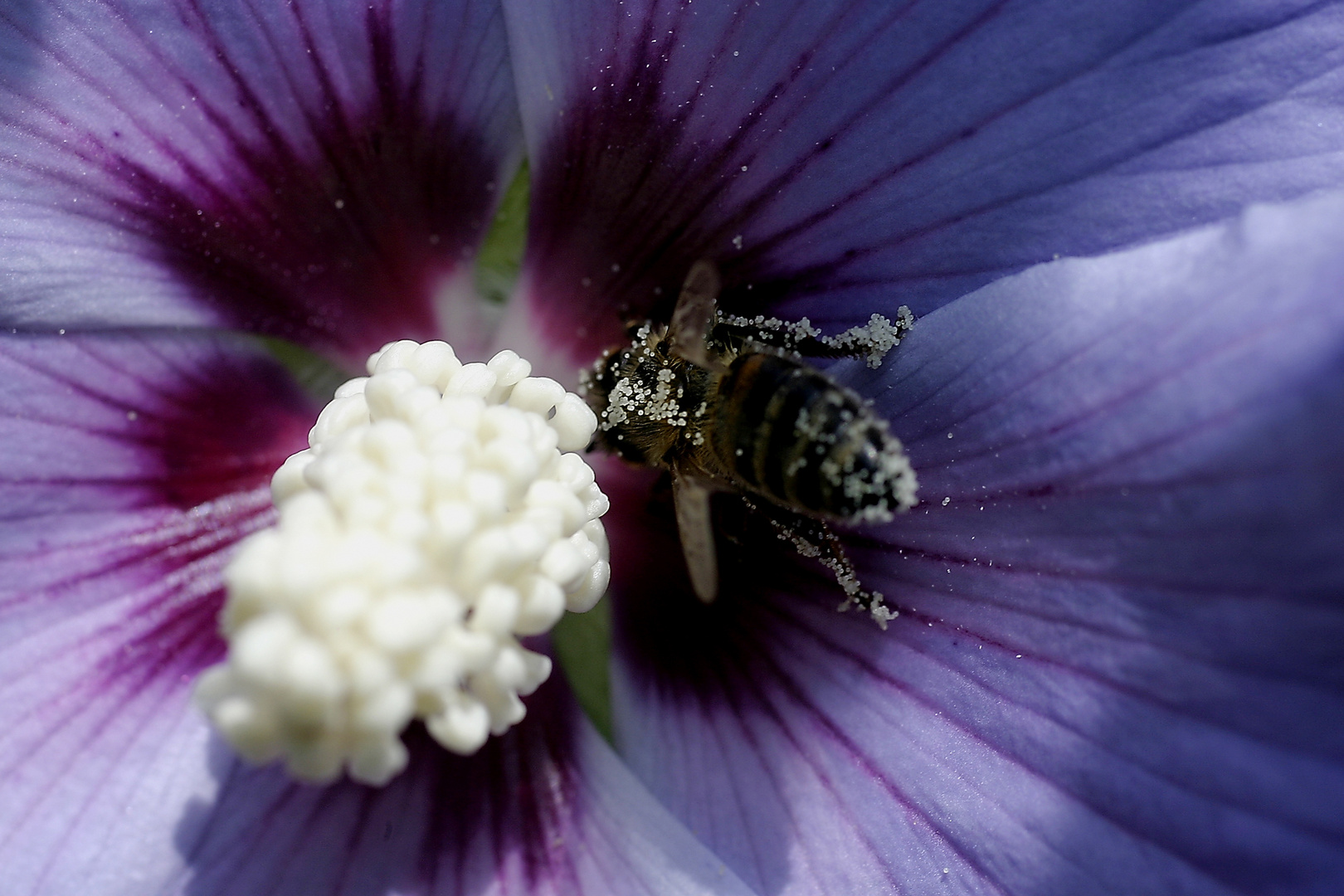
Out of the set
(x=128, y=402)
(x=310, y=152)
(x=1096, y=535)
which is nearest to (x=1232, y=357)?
(x=1096, y=535)

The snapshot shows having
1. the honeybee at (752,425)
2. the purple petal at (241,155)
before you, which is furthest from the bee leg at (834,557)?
the purple petal at (241,155)

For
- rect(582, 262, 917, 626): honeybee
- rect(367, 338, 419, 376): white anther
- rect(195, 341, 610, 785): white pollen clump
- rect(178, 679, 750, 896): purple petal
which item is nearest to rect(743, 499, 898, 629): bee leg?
rect(582, 262, 917, 626): honeybee

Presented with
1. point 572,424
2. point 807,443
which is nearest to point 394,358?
point 572,424

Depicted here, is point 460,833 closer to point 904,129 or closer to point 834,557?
point 834,557

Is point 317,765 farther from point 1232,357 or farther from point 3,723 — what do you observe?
point 1232,357

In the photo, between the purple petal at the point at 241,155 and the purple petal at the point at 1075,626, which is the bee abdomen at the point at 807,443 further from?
the purple petal at the point at 241,155

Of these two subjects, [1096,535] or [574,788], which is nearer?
[1096,535]
